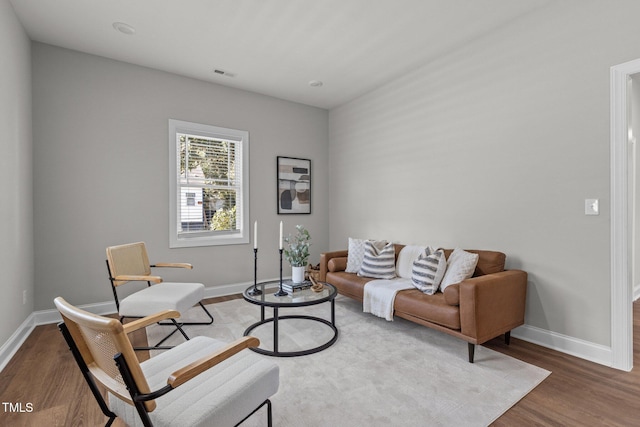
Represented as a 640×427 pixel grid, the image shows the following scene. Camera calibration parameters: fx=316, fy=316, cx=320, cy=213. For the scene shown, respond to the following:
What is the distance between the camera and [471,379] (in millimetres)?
2195

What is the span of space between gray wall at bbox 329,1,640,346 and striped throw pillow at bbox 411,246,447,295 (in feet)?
1.78

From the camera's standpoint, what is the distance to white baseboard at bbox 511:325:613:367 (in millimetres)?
2422

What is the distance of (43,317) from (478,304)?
4201 millimetres

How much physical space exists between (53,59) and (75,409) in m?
3.48

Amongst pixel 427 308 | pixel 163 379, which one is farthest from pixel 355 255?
pixel 163 379

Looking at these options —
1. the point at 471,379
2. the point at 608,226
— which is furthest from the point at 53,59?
the point at 608,226

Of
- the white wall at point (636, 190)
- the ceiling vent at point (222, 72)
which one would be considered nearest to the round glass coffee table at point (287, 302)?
the ceiling vent at point (222, 72)

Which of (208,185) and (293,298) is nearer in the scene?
(293,298)

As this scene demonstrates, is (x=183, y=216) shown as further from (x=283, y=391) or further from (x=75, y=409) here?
(x=283, y=391)

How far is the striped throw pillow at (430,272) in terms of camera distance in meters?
2.97

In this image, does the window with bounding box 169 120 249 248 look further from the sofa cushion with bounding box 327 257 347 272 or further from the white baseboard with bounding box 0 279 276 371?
the sofa cushion with bounding box 327 257 347 272

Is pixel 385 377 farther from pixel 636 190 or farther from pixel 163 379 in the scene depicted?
pixel 636 190

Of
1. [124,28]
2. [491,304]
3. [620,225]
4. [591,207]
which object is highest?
[124,28]

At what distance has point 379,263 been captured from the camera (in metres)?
3.63
